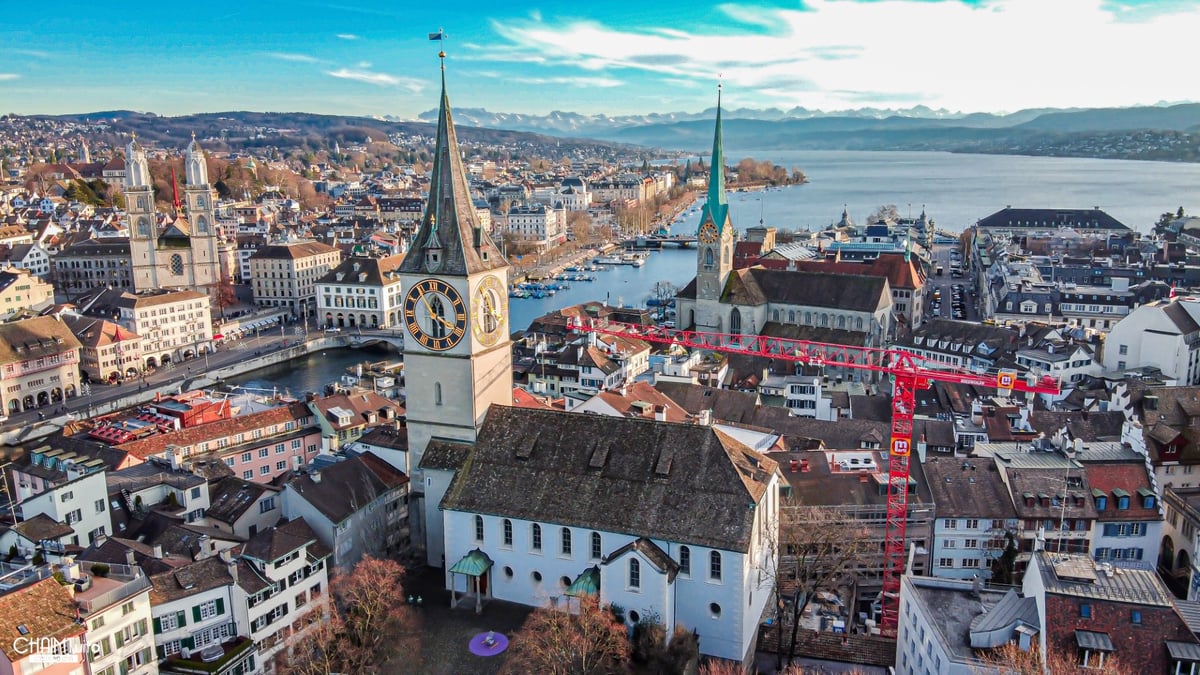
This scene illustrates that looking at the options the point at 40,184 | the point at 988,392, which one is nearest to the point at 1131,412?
the point at 988,392

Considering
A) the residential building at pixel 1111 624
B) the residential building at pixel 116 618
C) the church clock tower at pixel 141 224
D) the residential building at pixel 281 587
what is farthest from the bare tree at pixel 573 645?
the church clock tower at pixel 141 224

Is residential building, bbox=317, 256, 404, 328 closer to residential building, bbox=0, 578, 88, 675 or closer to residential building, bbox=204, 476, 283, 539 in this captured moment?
residential building, bbox=204, 476, 283, 539

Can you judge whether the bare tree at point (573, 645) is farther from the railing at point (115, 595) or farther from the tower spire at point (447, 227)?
the tower spire at point (447, 227)

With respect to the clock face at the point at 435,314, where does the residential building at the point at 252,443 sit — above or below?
below

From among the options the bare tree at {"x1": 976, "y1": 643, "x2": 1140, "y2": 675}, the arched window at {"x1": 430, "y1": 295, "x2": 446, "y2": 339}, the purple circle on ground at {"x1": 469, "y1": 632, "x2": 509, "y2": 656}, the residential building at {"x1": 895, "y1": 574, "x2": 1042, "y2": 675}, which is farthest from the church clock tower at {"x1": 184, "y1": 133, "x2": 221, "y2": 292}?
the bare tree at {"x1": 976, "y1": 643, "x2": 1140, "y2": 675}

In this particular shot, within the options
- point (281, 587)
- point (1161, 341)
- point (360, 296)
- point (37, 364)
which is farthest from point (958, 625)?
point (360, 296)

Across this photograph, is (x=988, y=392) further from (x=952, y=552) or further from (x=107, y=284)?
(x=107, y=284)
